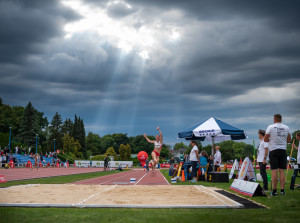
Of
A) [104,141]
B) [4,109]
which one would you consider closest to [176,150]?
[104,141]

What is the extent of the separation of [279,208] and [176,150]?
168 meters

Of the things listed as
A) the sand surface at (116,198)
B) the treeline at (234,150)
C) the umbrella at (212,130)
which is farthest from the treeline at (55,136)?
the sand surface at (116,198)

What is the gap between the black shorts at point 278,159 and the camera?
864 centimetres

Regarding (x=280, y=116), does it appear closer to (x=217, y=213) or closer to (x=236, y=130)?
(x=217, y=213)

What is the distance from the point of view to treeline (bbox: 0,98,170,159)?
9156cm

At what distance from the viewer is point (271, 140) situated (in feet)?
28.8

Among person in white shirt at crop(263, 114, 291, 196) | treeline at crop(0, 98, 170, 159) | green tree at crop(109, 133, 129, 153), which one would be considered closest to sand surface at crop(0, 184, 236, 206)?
person in white shirt at crop(263, 114, 291, 196)

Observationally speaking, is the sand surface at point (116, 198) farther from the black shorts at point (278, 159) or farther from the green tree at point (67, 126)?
the green tree at point (67, 126)

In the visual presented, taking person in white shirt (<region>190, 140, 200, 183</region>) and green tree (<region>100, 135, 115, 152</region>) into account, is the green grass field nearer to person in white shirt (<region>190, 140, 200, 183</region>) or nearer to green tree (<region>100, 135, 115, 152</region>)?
person in white shirt (<region>190, 140, 200, 183</region>)

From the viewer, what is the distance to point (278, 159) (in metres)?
8.69

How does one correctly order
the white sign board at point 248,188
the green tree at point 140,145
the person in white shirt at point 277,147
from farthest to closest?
the green tree at point 140,145
the person in white shirt at point 277,147
the white sign board at point 248,188

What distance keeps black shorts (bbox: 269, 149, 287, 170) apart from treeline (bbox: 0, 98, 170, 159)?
218 ft

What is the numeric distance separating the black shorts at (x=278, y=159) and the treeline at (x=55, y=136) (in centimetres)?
6645

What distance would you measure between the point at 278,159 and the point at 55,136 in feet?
364
